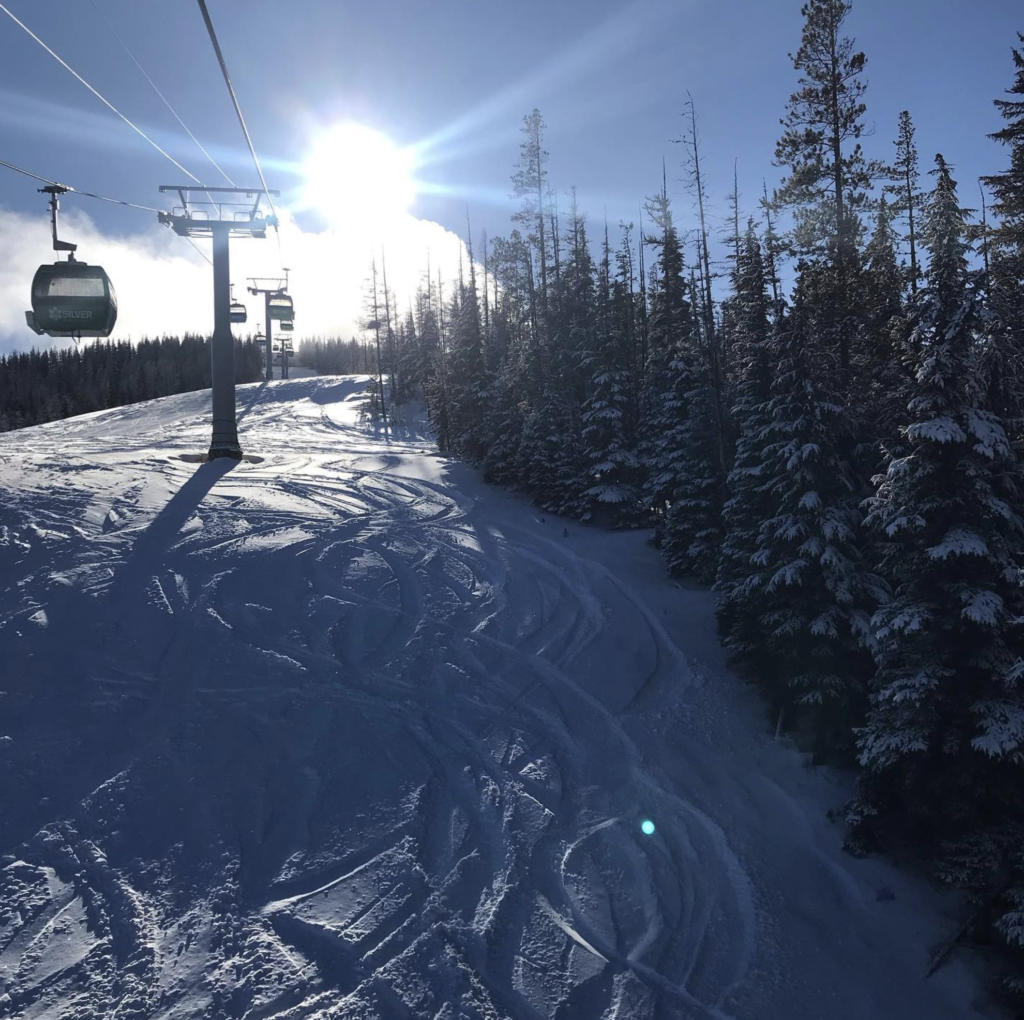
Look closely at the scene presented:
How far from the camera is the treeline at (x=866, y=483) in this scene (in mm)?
9641

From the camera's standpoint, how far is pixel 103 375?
116 m

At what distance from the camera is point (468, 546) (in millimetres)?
21516

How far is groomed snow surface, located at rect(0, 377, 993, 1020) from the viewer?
766 centimetres

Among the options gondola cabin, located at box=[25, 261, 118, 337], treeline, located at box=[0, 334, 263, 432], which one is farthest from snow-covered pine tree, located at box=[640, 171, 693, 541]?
treeline, located at box=[0, 334, 263, 432]

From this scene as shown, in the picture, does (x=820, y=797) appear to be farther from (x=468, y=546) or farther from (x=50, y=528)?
(x=50, y=528)

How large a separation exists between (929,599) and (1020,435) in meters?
3.14

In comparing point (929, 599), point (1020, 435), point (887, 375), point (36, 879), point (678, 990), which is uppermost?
point (887, 375)

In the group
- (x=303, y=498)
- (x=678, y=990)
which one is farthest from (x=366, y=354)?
(x=678, y=990)

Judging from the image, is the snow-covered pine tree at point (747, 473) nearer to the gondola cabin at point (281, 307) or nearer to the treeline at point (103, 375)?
the gondola cabin at point (281, 307)

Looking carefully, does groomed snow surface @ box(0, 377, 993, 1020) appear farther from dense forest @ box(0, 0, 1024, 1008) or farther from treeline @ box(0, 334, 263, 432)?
treeline @ box(0, 334, 263, 432)

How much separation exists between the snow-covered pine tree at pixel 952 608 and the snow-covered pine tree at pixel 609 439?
15.3m

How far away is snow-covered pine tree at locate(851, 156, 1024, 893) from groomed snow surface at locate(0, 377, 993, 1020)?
1.92 m

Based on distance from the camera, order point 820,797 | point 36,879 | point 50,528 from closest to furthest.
→ point 36,879
point 820,797
point 50,528

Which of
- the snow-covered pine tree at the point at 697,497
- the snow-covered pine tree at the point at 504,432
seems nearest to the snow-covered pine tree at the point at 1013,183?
the snow-covered pine tree at the point at 697,497
